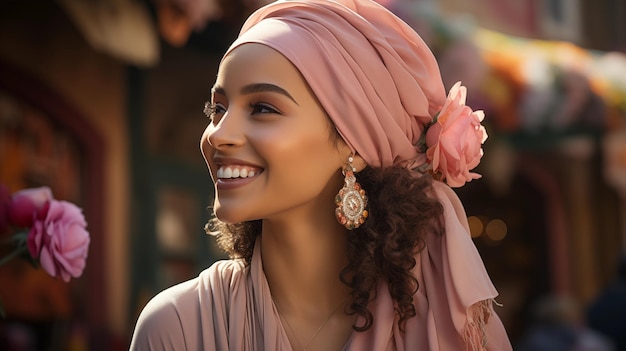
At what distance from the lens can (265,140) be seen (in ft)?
7.55

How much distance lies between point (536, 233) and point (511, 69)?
15.0 feet

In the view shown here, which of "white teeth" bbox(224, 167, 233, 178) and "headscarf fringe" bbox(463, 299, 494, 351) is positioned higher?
"white teeth" bbox(224, 167, 233, 178)

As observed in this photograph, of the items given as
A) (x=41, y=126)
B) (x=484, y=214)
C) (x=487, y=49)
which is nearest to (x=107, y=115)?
(x=41, y=126)

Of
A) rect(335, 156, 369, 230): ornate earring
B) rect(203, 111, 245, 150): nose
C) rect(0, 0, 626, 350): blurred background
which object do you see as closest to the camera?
rect(203, 111, 245, 150): nose

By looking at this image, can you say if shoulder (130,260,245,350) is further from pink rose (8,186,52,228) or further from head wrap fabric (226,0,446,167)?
head wrap fabric (226,0,446,167)

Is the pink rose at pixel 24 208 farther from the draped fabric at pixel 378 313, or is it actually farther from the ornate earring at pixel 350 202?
the ornate earring at pixel 350 202

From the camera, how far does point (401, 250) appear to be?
7.93 feet

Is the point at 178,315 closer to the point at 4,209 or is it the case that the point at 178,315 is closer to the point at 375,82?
the point at 4,209

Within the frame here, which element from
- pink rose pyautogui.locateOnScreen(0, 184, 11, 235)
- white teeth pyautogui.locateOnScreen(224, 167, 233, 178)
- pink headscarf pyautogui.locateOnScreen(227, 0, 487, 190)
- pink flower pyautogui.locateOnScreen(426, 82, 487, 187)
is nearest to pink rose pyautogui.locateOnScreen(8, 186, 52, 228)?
pink rose pyautogui.locateOnScreen(0, 184, 11, 235)

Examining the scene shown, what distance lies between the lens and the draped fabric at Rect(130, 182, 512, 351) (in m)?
2.35

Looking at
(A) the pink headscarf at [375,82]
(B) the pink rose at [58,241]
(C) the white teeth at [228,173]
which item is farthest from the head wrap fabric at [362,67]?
(B) the pink rose at [58,241]

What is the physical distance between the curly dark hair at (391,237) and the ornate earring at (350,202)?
26mm

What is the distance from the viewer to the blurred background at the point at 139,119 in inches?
227

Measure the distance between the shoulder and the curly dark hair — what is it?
11.2 inches
